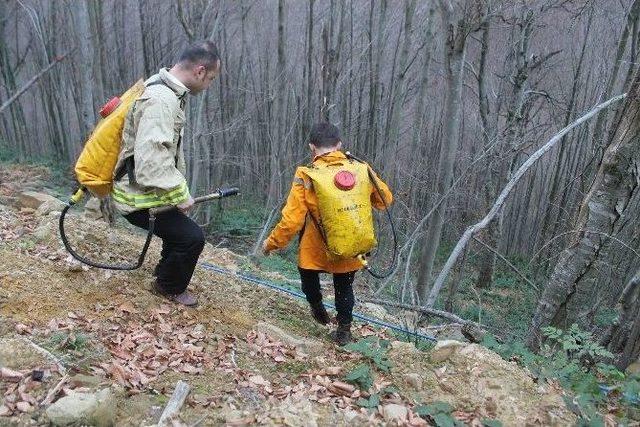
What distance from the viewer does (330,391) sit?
8.46ft

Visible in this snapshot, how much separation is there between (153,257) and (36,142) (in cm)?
1417

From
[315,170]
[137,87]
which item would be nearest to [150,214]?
[137,87]

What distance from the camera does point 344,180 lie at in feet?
10.2

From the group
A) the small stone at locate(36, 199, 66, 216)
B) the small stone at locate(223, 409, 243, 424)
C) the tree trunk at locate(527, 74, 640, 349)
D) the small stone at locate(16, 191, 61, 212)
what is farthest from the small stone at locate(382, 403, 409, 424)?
the small stone at locate(16, 191, 61, 212)

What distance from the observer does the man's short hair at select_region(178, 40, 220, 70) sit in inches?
118

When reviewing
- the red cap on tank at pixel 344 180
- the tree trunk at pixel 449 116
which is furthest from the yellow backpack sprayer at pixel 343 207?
the tree trunk at pixel 449 116

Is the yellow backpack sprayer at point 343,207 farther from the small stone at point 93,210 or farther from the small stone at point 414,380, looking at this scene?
the small stone at point 93,210

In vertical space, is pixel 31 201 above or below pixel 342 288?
below

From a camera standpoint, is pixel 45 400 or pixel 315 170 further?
pixel 315 170

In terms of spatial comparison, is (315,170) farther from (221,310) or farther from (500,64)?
(500,64)

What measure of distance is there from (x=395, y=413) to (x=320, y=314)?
56.7 inches

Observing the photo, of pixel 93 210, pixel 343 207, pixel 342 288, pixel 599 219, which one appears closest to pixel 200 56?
pixel 343 207

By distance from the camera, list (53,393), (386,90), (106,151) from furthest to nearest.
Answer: (386,90)
(106,151)
(53,393)

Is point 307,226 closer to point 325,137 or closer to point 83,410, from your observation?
point 325,137
